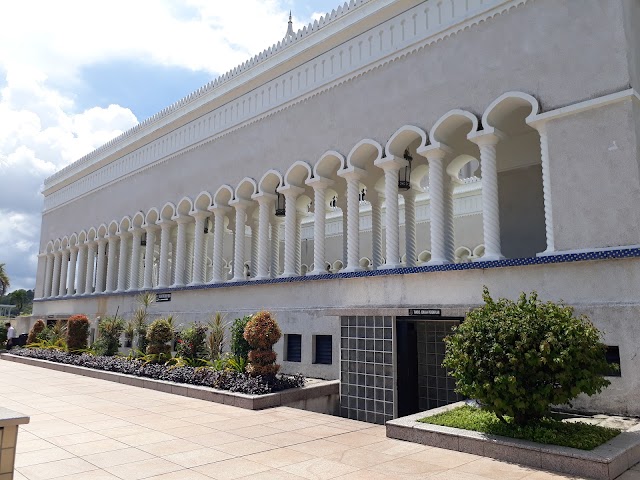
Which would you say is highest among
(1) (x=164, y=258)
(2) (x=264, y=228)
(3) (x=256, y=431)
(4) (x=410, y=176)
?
(4) (x=410, y=176)

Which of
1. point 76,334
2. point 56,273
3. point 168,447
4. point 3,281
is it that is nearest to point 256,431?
point 168,447

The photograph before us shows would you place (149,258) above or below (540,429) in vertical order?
above

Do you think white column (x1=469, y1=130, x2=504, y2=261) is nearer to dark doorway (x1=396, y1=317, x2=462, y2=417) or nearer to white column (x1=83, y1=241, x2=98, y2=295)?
dark doorway (x1=396, y1=317, x2=462, y2=417)

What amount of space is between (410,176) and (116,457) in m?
12.9

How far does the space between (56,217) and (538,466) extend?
3731cm

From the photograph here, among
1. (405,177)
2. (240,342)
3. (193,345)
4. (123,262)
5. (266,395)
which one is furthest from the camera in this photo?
(123,262)

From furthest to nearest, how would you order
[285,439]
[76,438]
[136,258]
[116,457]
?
[136,258]
[285,439]
[76,438]
[116,457]

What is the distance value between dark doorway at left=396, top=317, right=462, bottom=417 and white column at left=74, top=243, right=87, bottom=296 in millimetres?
25964

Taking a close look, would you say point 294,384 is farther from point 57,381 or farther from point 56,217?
point 56,217

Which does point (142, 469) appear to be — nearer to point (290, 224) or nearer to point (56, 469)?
point (56, 469)

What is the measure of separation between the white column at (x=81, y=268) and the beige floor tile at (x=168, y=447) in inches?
1073

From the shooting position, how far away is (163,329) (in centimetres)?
1814

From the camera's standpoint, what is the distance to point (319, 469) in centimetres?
707

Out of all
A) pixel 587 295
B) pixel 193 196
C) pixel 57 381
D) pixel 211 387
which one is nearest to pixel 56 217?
pixel 193 196
